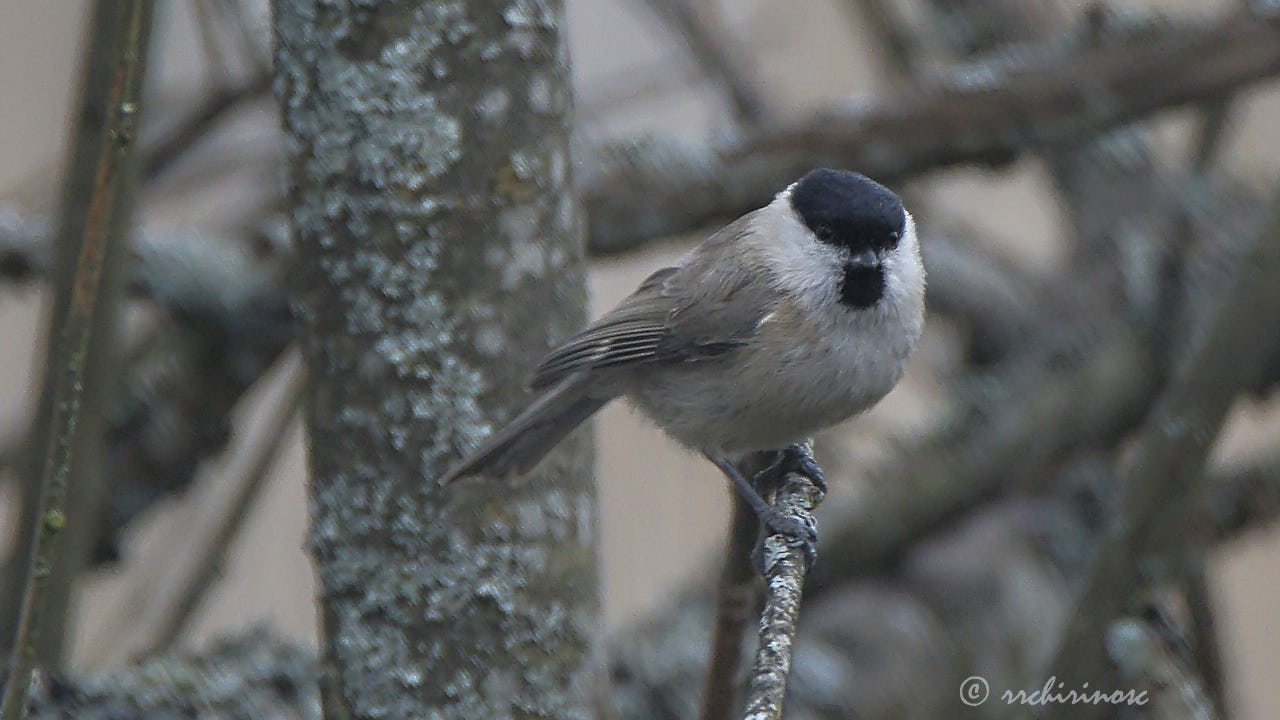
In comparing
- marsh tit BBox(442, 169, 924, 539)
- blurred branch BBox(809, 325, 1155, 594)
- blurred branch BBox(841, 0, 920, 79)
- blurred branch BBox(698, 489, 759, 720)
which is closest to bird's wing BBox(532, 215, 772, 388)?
marsh tit BBox(442, 169, 924, 539)

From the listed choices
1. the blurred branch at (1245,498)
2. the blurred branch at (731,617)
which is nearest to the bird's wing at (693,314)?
the blurred branch at (731,617)

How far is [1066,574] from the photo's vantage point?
323 centimetres

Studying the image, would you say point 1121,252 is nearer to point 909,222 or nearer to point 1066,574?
point 1066,574

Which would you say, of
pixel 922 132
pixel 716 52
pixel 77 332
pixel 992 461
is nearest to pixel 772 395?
pixel 922 132

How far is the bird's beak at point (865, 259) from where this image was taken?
2.25m

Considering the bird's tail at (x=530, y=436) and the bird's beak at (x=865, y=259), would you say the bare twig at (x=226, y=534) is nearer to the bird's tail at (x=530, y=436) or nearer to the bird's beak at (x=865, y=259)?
the bird's tail at (x=530, y=436)

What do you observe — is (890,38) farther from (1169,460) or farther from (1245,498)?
(1169,460)

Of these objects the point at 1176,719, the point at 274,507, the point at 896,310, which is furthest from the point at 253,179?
the point at 1176,719

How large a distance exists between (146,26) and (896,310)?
1.26 meters

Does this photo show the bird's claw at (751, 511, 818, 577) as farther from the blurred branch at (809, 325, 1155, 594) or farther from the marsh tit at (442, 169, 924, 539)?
the blurred branch at (809, 325, 1155, 594)

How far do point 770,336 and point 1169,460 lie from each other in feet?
2.27

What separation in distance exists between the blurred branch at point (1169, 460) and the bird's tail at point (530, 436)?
0.88 metres

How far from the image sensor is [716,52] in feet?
13.3

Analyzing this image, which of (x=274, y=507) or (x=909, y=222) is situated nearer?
(x=909, y=222)
